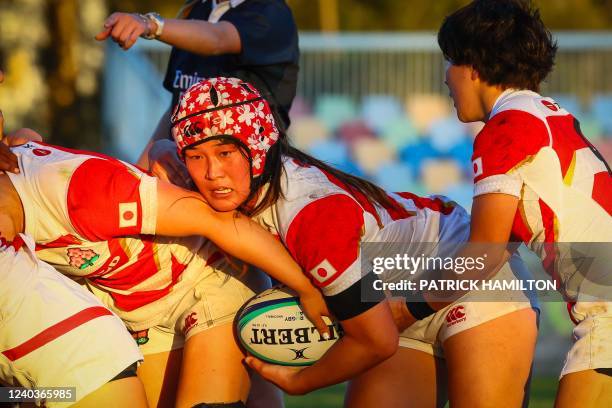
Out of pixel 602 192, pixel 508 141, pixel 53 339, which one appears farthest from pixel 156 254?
pixel 602 192

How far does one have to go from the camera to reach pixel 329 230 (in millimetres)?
4180

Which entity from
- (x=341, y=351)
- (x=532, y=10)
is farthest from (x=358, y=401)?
(x=532, y=10)

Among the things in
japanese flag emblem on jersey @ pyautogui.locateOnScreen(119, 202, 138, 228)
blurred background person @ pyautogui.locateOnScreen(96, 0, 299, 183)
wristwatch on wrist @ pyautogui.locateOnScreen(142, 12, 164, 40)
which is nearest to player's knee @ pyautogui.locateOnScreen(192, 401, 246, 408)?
japanese flag emblem on jersey @ pyautogui.locateOnScreen(119, 202, 138, 228)

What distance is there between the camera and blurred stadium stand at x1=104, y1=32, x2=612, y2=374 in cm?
1195

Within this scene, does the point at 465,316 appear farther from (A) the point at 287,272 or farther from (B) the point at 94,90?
(B) the point at 94,90

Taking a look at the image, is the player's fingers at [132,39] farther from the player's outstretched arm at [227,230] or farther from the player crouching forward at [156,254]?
the player's outstretched arm at [227,230]

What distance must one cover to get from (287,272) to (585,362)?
121 centimetres

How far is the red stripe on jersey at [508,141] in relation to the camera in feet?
13.5

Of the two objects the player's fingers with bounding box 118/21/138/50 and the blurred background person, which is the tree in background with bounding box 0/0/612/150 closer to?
the blurred background person

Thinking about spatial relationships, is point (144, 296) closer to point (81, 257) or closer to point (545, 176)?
point (81, 257)

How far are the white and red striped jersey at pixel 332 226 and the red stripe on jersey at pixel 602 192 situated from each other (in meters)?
0.68

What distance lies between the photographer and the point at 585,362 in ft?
13.4

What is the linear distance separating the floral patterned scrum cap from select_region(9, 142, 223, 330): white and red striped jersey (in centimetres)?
28

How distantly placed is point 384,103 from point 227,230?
822cm
